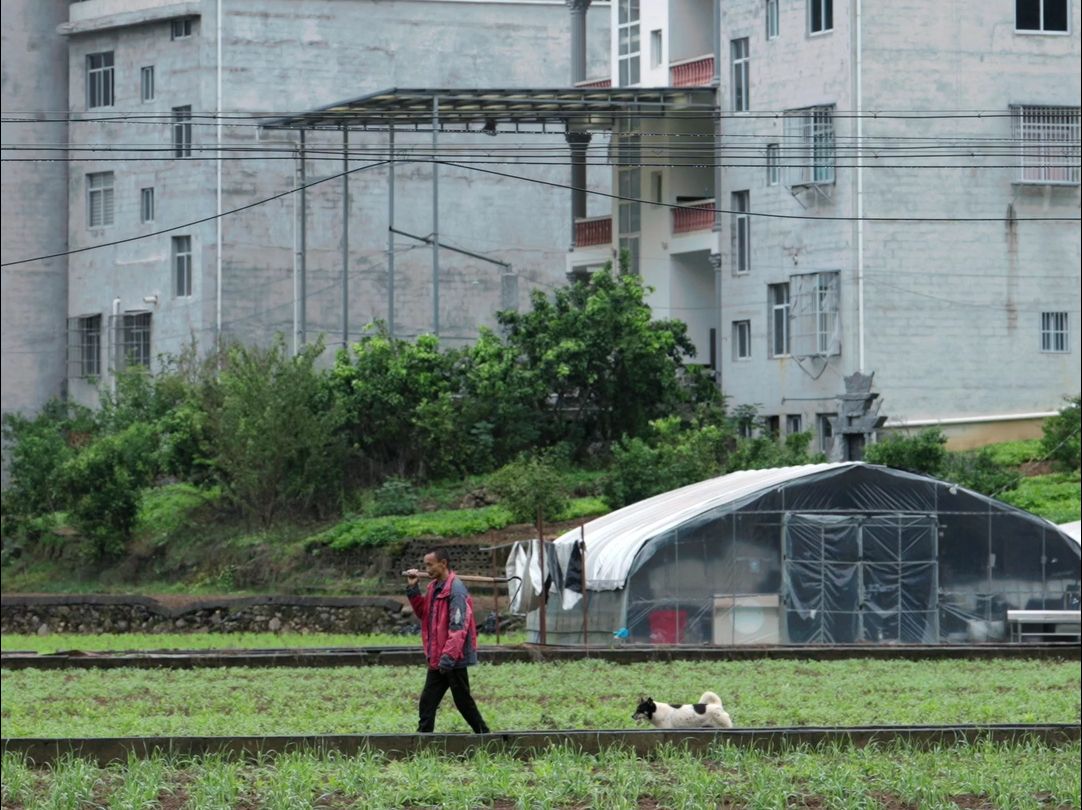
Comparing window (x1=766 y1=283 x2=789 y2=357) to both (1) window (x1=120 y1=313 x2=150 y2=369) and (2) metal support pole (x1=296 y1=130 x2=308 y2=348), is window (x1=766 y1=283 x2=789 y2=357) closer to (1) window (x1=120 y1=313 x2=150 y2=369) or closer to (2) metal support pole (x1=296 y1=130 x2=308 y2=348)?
(2) metal support pole (x1=296 y1=130 x2=308 y2=348)

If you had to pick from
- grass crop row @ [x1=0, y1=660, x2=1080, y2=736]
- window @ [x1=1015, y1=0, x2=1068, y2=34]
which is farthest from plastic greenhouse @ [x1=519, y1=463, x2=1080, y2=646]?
window @ [x1=1015, y1=0, x2=1068, y2=34]

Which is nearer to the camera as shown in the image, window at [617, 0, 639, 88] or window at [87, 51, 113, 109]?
window at [617, 0, 639, 88]

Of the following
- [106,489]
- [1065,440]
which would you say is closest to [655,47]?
[1065,440]

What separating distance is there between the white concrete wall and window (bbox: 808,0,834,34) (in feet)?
78.5

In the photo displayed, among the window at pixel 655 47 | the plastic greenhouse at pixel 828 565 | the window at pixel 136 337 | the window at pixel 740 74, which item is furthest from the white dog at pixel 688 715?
the window at pixel 136 337

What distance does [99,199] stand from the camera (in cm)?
6500

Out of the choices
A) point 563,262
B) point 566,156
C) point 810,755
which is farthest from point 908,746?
point 563,262

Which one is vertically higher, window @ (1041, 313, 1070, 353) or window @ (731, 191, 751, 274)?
window @ (731, 191, 751, 274)

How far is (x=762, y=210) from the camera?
53.1 meters

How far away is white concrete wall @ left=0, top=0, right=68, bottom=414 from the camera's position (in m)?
65.0

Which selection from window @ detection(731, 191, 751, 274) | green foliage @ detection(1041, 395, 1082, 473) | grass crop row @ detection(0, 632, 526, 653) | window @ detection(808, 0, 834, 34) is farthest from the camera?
window @ detection(731, 191, 751, 274)

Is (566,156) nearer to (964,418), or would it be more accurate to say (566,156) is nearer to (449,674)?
(964,418)

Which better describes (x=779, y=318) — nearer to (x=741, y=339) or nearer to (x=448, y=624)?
(x=741, y=339)

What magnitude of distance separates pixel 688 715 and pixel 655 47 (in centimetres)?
3747
